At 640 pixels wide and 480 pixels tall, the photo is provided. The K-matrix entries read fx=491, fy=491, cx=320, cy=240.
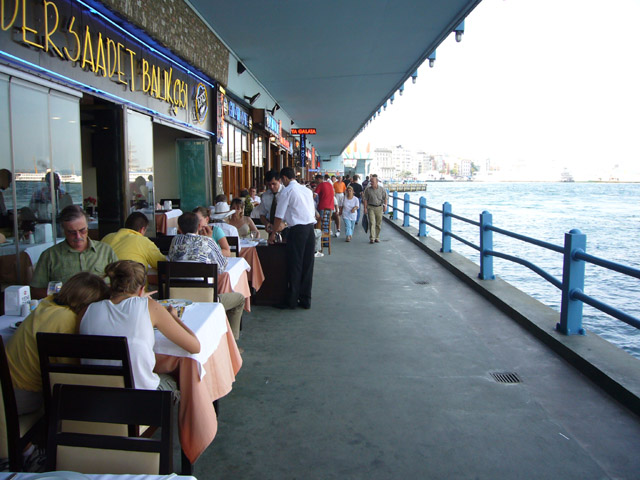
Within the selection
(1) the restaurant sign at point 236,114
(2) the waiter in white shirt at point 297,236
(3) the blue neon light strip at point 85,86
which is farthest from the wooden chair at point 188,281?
(1) the restaurant sign at point 236,114

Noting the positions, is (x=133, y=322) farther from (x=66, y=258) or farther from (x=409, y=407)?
(x=409, y=407)

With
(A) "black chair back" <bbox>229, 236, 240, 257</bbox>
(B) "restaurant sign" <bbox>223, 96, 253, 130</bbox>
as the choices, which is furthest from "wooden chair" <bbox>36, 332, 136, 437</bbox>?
(B) "restaurant sign" <bbox>223, 96, 253, 130</bbox>

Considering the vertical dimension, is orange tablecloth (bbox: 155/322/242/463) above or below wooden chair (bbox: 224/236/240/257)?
below

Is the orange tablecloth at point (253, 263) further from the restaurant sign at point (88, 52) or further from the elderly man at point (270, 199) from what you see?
the restaurant sign at point (88, 52)

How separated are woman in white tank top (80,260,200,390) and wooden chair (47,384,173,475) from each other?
573mm

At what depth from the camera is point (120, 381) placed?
2.33 metres

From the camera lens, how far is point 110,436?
5.76ft

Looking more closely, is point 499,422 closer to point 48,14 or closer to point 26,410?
point 26,410

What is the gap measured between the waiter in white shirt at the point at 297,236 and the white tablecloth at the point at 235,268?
88cm

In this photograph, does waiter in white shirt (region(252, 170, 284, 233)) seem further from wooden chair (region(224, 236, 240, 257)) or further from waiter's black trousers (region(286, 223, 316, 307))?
wooden chair (region(224, 236, 240, 257))

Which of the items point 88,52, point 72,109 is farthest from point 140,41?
point 72,109

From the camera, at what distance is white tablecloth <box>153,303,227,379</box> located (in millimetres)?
2693

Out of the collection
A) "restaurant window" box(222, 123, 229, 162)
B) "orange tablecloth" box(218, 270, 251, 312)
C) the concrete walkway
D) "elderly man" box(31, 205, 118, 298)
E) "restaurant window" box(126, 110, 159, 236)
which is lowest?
the concrete walkway

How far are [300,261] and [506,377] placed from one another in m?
2.78
